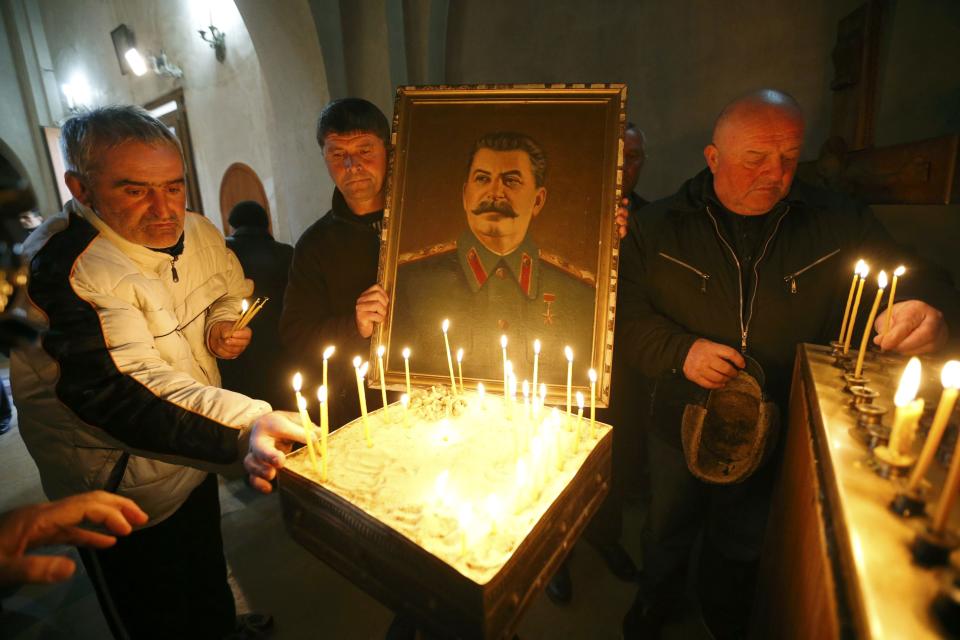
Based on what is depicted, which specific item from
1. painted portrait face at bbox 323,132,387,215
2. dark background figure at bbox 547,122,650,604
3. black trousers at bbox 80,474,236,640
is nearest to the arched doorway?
painted portrait face at bbox 323,132,387,215

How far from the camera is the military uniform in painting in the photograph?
186cm

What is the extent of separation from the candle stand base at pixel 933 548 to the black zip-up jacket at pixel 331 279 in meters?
1.99

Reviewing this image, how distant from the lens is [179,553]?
1969 millimetres

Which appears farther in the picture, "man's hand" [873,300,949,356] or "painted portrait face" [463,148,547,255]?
"painted portrait face" [463,148,547,255]

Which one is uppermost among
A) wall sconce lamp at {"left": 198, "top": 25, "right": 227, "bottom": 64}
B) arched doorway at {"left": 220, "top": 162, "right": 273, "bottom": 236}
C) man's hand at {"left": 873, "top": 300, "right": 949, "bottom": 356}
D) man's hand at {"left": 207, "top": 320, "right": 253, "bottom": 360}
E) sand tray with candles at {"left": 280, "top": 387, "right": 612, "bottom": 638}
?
wall sconce lamp at {"left": 198, "top": 25, "right": 227, "bottom": 64}

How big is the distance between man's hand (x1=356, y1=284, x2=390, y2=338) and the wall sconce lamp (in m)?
7.31

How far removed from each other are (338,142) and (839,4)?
354cm

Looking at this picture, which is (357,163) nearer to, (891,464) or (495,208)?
(495,208)

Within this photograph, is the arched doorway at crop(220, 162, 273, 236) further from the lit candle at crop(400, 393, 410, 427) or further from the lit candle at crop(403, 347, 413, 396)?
the lit candle at crop(400, 393, 410, 427)

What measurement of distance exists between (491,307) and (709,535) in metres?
1.78

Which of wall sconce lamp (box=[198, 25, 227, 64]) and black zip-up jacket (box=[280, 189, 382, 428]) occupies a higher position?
wall sconce lamp (box=[198, 25, 227, 64])

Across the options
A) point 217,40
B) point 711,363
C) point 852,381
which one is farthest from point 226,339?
point 217,40

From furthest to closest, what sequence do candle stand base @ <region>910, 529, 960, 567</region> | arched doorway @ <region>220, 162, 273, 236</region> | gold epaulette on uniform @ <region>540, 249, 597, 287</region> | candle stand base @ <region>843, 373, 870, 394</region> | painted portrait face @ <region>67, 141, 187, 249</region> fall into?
arched doorway @ <region>220, 162, 273, 236</region>, gold epaulette on uniform @ <region>540, 249, 597, 287</region>, painted portrait face @ <region>67, 141, 187, 249</region>, candle stand base @ <region>843, 373, 870, 394</region>, candle stand base @ <region>910, 529, 960, 567</region>

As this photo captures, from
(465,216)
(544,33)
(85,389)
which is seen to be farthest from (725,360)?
(544,33)
